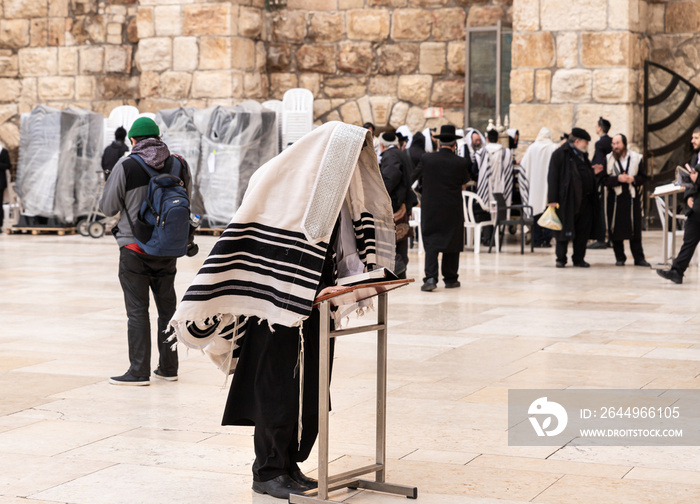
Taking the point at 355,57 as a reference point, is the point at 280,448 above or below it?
below

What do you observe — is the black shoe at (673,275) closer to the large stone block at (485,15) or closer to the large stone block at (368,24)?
the large stone block at (485,15)

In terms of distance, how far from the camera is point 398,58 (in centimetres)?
1734

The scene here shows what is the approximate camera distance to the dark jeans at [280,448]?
3.80m

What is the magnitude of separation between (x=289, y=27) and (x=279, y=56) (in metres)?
0.52

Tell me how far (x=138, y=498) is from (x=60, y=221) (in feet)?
42.4

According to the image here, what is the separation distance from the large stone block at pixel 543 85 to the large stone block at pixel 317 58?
4.09 meters

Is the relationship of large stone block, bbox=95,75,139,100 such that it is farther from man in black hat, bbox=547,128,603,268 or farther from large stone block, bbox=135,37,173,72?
man in black hat, bbox=547,128,603,268

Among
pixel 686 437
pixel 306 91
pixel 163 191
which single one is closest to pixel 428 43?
pixel 306 91

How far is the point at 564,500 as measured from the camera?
3.75 metres

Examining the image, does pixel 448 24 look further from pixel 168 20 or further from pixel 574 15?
pixel 168 20

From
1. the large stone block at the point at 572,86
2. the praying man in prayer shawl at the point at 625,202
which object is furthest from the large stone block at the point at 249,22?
the praying man in prayer shawl at the point at 625,202

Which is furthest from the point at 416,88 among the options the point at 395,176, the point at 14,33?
the point at 395,176

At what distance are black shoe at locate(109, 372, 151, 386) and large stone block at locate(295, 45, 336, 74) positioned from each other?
1254cm

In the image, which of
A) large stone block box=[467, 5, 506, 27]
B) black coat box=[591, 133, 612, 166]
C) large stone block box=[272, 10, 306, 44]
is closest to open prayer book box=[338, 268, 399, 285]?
black coat box=[591, 133, 612, 166]
